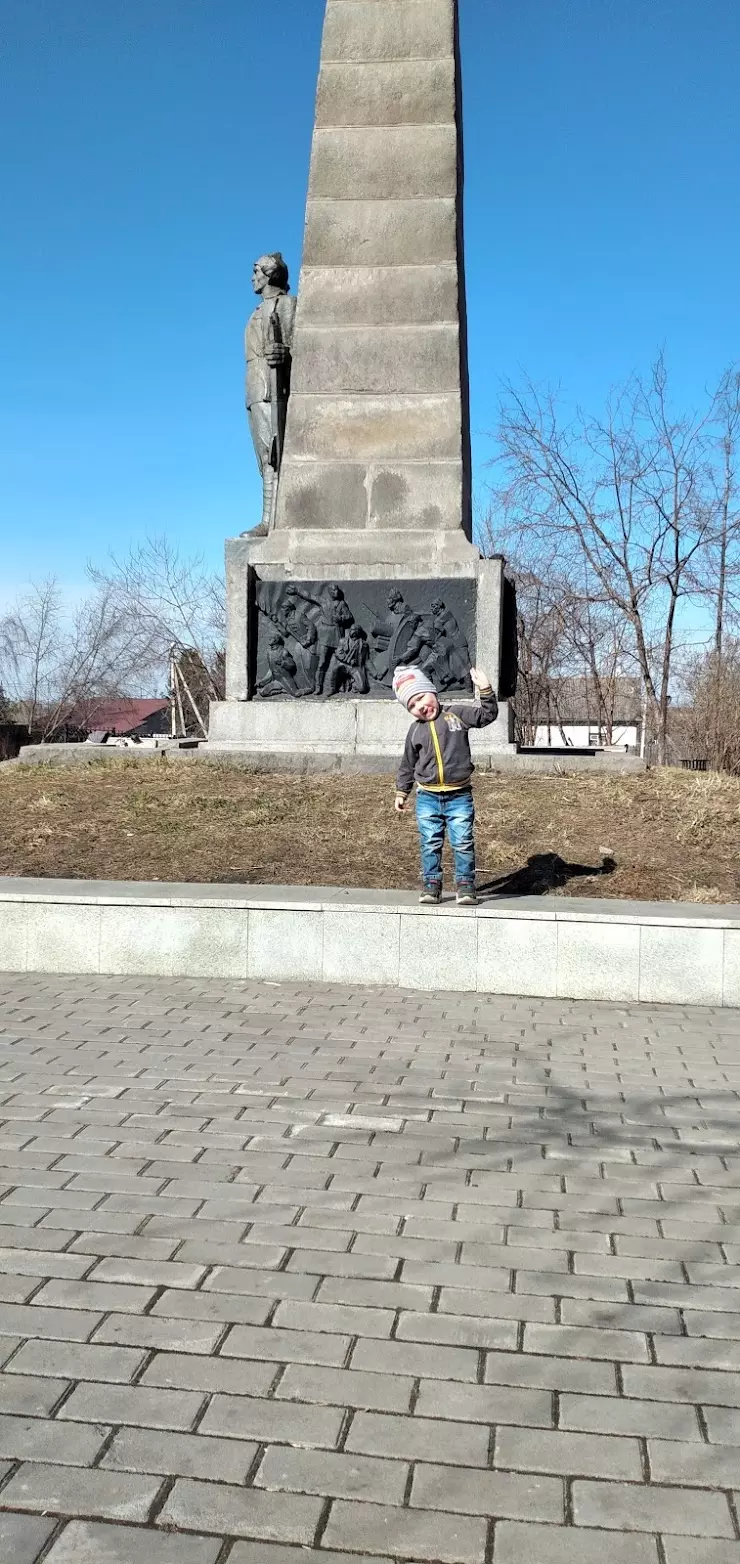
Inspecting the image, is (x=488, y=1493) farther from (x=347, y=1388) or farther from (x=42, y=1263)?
(x=42, y=1263)

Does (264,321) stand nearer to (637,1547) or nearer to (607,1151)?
(607,1151)

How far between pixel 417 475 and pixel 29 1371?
1045 centimetres

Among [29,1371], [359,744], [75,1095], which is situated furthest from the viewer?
[359,744]

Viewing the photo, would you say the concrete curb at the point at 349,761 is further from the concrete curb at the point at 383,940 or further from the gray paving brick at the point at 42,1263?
the gray paving brick at the point at 42,1263

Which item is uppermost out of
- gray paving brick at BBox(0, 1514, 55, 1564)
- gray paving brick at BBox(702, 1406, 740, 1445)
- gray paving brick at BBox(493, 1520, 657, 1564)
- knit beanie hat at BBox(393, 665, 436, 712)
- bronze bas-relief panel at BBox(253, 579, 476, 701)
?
bronze bas-relief panel at BBox(253, 579, 476, 701)

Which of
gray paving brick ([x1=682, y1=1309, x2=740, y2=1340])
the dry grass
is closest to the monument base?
the dry grass

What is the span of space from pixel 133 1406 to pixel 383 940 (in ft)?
14.6

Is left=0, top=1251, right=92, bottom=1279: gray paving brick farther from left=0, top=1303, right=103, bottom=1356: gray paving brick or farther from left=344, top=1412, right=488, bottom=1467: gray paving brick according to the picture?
left=344, top=1412, right=488, bottom=1467: gray paving brick

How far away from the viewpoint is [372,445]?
12.3 metres

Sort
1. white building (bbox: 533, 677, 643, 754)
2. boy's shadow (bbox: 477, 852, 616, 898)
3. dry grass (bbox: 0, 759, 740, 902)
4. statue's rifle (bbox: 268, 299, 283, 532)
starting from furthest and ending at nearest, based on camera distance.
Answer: white building (bbox: 533, 677, 643, 754) → statue's rifle (bbox: 268, 299, 283, 532) → dry grass (bbox: 0, 759, 740, 902) → boy's shadow (bbox: 477, 852, 616, 898)

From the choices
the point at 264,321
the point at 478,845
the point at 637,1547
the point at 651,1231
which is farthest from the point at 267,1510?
the point at 264,321

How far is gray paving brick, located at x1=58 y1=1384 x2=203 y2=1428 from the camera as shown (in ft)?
8.31

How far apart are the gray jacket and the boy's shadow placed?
1067mm

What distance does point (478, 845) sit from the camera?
9.16m
